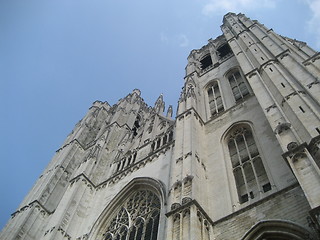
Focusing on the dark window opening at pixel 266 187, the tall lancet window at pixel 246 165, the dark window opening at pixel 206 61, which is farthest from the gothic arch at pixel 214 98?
the dark window opening at pixel 266 187

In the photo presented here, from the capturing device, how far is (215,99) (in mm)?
19188

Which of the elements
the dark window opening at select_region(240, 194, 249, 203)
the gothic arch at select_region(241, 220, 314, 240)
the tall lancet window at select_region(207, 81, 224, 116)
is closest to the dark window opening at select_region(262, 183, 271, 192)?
the dark window opening at select_region(240, 194, 249, 203)

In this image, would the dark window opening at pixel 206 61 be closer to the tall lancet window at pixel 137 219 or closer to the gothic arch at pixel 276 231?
the tall lancet window at pixel 137 219

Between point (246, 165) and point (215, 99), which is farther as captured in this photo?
point (215, 99)

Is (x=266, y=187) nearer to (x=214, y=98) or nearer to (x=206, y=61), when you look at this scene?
(x=214, y=98)

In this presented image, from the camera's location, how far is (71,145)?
2431 cm

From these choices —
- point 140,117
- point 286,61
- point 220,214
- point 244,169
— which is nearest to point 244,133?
point 244,169

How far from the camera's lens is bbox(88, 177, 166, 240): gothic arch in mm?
14398

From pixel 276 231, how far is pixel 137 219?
20.9 ft

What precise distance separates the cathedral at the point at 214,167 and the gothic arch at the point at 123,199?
0.04m

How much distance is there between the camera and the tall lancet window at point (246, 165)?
37.4ft

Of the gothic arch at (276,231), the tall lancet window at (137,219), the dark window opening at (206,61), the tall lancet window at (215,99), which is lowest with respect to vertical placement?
the gothic arch at (276,231)

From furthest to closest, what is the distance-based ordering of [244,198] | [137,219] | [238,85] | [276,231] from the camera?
1. [238,85]
2. [137,219]
3. [244,198]
4. [276,231]

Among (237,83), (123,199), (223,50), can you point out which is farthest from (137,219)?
(223,50)
